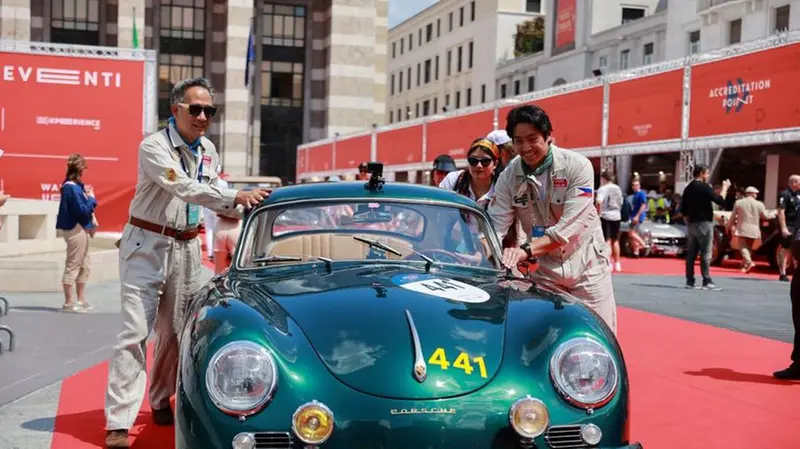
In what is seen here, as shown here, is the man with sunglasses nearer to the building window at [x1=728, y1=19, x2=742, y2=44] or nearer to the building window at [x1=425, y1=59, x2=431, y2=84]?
the building window at [x1=728, y1=19, x2=742, y2=44]

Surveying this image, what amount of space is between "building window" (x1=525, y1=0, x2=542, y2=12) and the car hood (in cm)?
6837

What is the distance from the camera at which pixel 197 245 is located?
544 centimetres

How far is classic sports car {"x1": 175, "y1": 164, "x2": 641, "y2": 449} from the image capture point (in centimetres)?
325

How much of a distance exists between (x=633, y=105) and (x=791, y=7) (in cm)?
2218

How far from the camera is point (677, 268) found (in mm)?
19531

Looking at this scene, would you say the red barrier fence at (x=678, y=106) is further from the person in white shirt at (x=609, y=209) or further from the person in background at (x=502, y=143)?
the person in background at (x=502, y=143)

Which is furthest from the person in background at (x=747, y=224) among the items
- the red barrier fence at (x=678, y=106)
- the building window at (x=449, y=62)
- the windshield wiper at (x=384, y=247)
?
the building window at (x=449, y=62)

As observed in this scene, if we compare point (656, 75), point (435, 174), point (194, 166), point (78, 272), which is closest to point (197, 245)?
point (194, 166)

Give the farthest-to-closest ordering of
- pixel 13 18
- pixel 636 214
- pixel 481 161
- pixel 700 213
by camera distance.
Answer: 1. pixel 13 18
2. pixel 636 214
3. pixel 700 213
4. pixel 481 161

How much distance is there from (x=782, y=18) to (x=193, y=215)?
1605 inches

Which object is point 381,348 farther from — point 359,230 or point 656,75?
point 656,75

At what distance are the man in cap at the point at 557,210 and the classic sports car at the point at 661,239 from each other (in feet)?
57.4

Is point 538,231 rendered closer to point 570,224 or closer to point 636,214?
point 570,224

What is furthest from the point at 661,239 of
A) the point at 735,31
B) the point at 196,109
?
the point at 735,31
